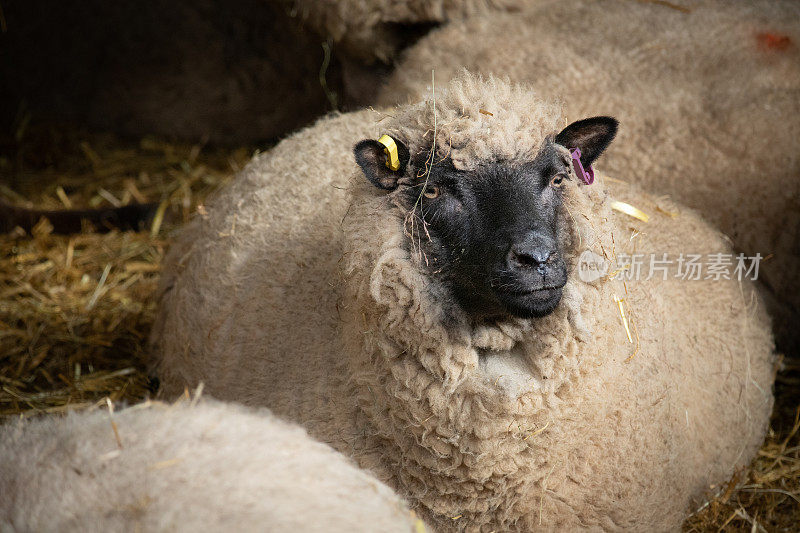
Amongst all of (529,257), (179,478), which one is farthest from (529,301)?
(179,478)

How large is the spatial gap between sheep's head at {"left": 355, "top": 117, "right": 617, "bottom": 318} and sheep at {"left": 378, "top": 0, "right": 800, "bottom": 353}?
1694 mm

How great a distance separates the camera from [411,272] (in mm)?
2551

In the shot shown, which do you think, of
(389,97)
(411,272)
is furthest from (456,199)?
(389,97)

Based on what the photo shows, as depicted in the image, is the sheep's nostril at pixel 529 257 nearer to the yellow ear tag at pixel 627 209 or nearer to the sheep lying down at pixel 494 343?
the sheep lying down at pixel 494 343

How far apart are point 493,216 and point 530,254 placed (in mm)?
196

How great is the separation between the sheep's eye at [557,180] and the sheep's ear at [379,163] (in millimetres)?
502

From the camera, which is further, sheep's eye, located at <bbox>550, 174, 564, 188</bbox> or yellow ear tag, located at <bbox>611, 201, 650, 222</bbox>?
yellow ear tag, located at <bbox>611, 201, 650, 222</bbox>

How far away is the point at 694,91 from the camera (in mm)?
4320

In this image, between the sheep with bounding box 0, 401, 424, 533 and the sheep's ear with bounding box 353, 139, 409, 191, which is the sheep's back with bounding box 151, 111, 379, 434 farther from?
the sheep with bounding box 0, 401, 424, 533

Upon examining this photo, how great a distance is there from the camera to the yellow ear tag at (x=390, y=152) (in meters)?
Answer: 2.57

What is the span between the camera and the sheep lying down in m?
2.50

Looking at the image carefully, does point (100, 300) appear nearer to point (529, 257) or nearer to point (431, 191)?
point (431, 191)

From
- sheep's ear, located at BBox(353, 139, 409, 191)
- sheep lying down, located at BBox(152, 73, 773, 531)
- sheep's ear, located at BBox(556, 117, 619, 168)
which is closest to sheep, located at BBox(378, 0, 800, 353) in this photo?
sheep lying down, located at BBox(152, 73, 773, 531)

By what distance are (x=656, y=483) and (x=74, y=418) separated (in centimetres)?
209
